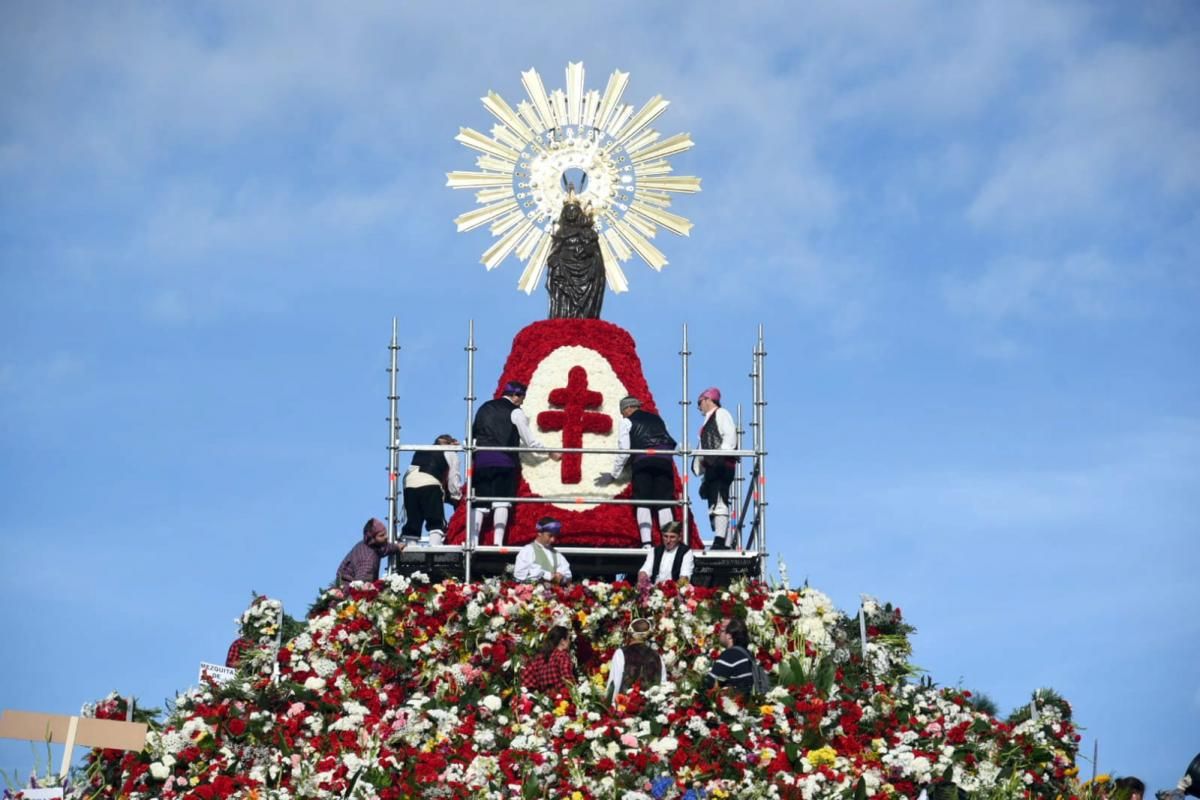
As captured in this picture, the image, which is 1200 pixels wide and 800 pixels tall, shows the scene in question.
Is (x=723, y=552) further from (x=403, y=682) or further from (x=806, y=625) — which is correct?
(x=403, y=682)

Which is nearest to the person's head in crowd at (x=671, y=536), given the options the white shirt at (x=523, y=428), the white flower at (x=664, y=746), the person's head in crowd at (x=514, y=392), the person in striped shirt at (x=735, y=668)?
the white shirt at (x=523, y=428)

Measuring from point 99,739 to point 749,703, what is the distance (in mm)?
5835

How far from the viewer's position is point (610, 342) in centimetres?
2631

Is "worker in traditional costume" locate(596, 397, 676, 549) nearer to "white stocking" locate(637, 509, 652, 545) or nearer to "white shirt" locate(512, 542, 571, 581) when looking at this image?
"white stocking" locate(637, 509, 652, 545)

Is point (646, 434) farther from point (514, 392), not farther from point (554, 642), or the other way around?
point (554, 642)

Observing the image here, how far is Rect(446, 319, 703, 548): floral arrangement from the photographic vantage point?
25.2 metres

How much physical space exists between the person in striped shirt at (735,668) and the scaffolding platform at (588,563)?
16.1 feet

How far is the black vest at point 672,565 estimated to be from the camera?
22.9m

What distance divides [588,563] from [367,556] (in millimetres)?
3212

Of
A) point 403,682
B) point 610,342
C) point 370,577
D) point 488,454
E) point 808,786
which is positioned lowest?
point 808,786

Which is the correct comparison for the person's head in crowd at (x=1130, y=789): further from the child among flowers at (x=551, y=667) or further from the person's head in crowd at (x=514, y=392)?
the person's head in crowd at (x=514, y=392)

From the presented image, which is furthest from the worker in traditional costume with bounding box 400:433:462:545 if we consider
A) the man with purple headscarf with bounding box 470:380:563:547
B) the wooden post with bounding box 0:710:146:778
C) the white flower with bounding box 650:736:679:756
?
the wooden post with bounding box 0:710:146:778

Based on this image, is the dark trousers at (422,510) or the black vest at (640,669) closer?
the black vest at (640,669)

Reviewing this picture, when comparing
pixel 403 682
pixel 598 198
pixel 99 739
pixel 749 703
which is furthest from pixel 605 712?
pixel 598 198
